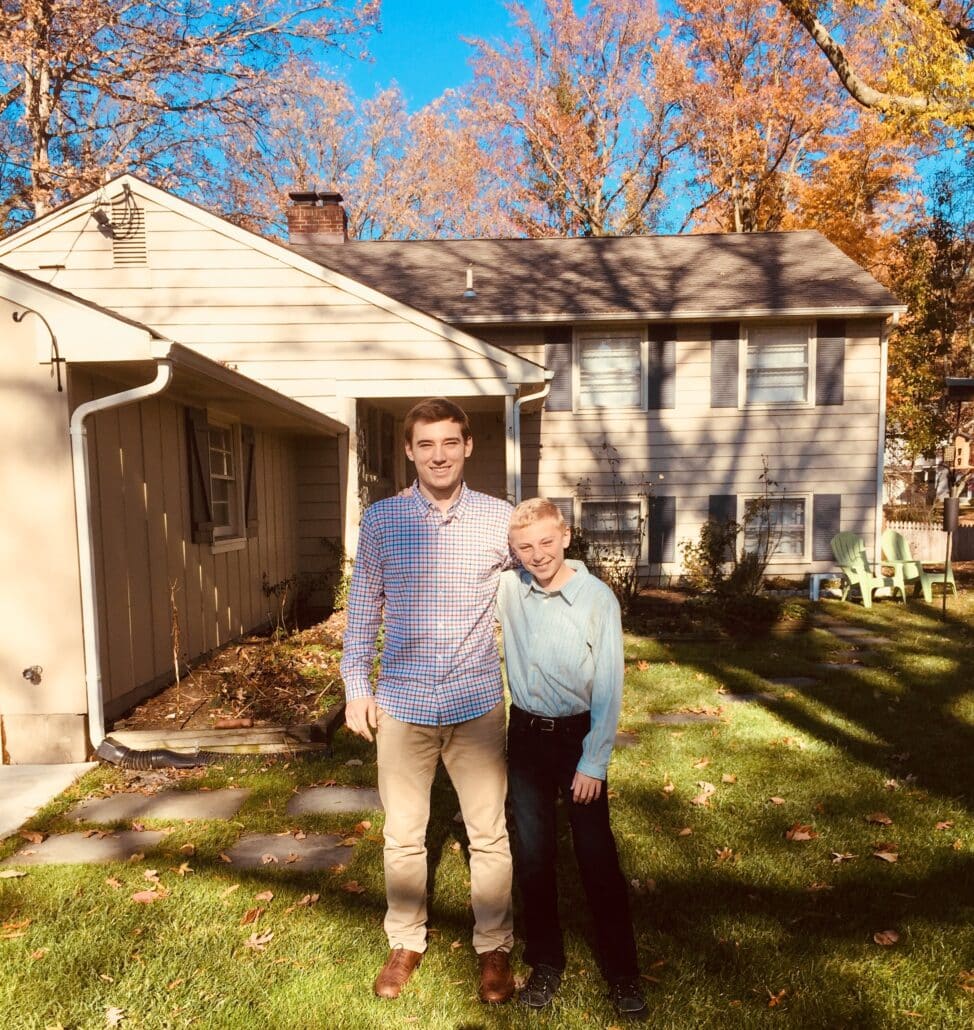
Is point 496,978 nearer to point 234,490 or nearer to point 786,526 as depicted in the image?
point 234,490

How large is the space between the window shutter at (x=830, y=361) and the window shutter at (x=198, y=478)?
10.0 metres

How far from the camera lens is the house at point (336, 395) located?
4941 millimetres

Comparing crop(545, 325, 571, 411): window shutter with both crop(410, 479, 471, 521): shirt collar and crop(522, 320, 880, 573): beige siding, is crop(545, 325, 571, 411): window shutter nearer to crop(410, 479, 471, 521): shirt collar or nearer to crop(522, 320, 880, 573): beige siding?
crop(522, 320, 880, 573): beige siding

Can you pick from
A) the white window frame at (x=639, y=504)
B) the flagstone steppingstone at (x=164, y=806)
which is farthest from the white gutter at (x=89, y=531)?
the white window frame at (x=639, y=504)

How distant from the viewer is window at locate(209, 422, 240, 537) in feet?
25.1

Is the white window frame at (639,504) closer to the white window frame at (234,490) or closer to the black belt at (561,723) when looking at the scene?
the white window frame at (234,490)

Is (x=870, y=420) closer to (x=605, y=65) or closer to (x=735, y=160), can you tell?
(x=735, y=160)

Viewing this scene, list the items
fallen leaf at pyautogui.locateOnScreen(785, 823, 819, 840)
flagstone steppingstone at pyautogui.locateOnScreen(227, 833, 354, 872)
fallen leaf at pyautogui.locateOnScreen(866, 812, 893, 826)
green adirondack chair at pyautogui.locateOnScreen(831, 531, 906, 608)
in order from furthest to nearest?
green adirondack chair at pyautogui.locateOnScreen(831, 531, 906, 608)
fallen leaf at pyautogui.locateOnScreen(866, 812, 893, 826)
fallen leaf at pyautogui.locateOnScreen(785, 823, 819, 840)
flagstone steppingstone at pyautogui.locateOnScreen(227, 833, 354, 872)

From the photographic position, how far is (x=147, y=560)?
233 inches

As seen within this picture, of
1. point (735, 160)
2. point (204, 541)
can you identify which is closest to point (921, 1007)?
point (204, 541)

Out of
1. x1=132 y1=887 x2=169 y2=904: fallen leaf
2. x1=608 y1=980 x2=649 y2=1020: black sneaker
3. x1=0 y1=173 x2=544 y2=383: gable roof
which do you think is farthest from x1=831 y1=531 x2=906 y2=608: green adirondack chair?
x1=132 y1=887 x2=169 y2=904: fallen leaf

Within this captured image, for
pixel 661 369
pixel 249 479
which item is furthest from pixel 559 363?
pixel 249 479

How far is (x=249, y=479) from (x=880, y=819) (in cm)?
666

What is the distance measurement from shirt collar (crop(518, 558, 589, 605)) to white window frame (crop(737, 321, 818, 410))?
11261 millimetres
